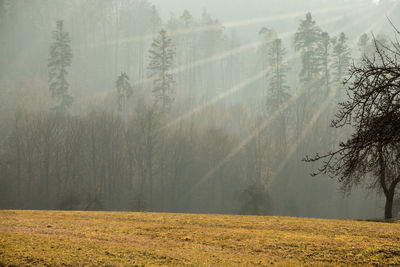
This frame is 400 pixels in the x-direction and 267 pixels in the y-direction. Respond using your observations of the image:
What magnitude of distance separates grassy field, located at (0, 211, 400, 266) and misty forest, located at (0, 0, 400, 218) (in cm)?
1351

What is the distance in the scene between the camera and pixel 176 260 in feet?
39.3

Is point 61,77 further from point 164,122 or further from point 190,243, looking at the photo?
point 190,243

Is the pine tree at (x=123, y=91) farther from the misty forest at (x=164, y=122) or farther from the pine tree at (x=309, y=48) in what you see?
the pine tree at (x=309, y=48)

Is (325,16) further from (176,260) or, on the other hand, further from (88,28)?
(176,260)

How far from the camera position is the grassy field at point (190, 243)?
12.0 metres

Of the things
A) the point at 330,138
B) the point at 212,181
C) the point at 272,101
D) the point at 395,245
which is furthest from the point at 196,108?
the point at 395,245

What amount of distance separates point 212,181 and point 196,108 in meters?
19.0

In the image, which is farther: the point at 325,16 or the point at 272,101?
the point at 325,16

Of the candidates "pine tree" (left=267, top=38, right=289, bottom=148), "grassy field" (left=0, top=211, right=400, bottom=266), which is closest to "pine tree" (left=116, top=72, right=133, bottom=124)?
"pine tree" (left=267, top=38, right=289, bottom=148)

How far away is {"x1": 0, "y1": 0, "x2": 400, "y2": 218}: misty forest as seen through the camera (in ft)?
164

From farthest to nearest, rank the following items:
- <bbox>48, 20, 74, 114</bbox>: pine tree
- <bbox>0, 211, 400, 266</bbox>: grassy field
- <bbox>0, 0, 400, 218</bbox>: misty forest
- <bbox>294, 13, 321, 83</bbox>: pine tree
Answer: <bbox>294, 13, 321, 83</bbox>: pine tree → <bbox>48, 20, 74, 114</bbox>: pine tree → <bbox>0, 0, 400, 218</bbox>: misty forest → <bbox>0, 211, 400, 266</bbox>: grassy field

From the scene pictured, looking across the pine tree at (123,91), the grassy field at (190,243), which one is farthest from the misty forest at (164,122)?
the grassy field at (190,243)

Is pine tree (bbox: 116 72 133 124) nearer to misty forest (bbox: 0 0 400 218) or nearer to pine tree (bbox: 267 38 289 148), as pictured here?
misty forest (bbox: 0 0 400 218)

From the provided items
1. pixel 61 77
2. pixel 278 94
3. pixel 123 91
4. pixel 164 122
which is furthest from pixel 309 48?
pixel 61 77
